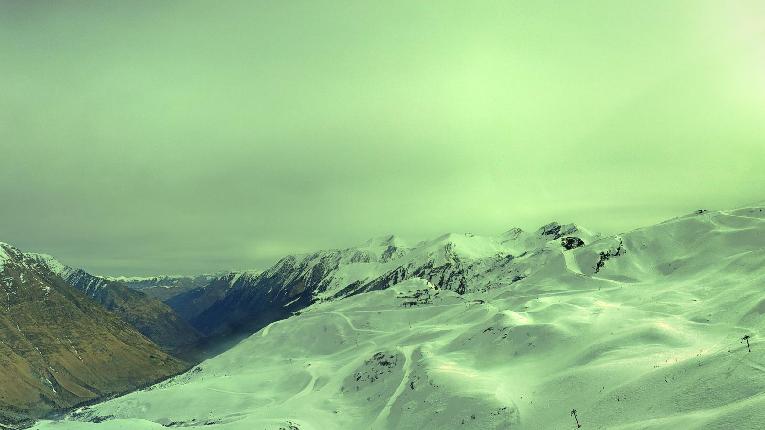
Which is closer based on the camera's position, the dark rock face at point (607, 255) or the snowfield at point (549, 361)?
the snowfield at point (549, 361)

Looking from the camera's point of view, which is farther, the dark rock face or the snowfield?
the dark rock face

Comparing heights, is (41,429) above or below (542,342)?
above

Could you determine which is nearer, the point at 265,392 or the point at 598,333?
the point at 598,333

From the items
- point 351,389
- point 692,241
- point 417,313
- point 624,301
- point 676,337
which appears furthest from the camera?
point 417,313

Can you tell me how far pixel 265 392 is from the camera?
425 ft

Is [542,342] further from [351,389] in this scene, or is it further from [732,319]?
[351,389]

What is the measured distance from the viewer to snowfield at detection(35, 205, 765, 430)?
4903 cm

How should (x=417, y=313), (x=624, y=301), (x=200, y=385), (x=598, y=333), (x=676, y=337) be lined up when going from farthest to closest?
(x=417, y=313) → (x=200, y=385) → (x=624, y=301) → (x=598, y=333) → (x=676, y=337)

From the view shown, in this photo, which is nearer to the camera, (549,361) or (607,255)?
(549,361)

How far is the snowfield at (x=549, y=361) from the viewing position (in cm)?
4903

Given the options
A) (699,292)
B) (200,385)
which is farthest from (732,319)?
(200,385)

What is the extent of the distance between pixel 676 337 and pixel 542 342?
24434 mm

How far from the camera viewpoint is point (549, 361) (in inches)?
3278

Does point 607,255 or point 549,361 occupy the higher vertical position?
point 607,255
